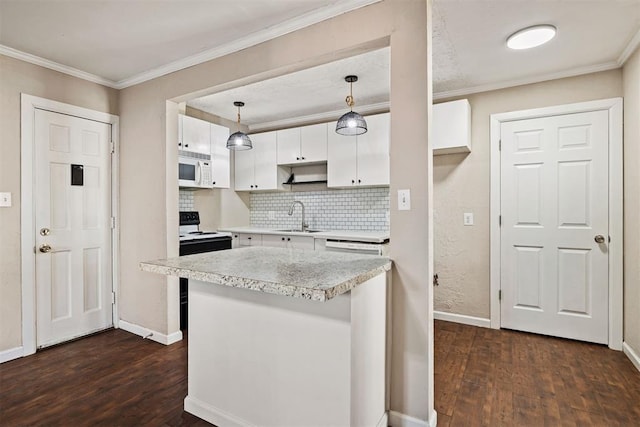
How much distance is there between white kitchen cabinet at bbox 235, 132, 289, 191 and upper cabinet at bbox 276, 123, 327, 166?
0.44ft

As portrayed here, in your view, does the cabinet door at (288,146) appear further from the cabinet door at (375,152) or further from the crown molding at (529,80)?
the crown molding at (529,80)

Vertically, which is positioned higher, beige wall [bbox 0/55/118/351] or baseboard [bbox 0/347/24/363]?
beige wall [bbox 0/55/118/351]

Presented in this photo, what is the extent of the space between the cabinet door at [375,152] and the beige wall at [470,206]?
1.83 ft

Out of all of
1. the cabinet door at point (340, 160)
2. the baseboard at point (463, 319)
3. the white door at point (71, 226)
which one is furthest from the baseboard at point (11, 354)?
the baseboard at point (463, 319)

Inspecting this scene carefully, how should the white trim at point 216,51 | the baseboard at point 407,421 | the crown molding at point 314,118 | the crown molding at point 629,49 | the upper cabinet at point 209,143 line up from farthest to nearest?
1. the crown molding at point 314,118
2. the upper cabinet at point 209,143
3. the crown molding at point 629,49
4. the white trim at point 216,51
5. the baseboard at point 407,421

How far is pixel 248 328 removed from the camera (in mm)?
1706

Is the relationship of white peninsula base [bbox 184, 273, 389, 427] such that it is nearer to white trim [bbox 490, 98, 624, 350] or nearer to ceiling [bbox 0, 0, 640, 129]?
ceiling [bbox 0, 0, 640, 129]

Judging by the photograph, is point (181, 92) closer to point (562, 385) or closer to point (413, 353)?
point (413, 353)

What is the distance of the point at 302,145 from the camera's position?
4188 millimetres

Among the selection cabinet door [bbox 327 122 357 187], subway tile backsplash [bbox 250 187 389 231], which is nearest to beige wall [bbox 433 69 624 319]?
subway tile backsplash [bbox 250 187 389 231]

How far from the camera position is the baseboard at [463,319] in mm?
3336

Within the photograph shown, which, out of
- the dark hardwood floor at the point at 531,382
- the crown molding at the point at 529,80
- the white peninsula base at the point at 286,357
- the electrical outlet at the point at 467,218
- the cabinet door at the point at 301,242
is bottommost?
the dark hardwood floor at the point at 531,382

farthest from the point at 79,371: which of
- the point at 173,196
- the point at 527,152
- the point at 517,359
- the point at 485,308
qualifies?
the point at 527,152

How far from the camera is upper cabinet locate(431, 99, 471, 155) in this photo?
3172 millimetres
